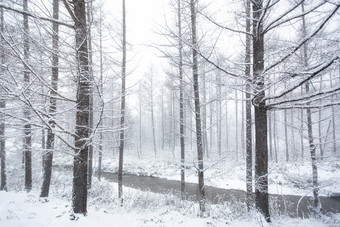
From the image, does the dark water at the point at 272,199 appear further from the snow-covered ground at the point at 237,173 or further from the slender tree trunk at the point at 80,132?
the slender tree trunk at the point at 80,132

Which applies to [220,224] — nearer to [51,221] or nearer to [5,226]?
[51,221]

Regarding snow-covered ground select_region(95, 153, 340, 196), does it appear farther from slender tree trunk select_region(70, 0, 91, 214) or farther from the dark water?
slender tree trunk select_region(70, 0, 91, 214)

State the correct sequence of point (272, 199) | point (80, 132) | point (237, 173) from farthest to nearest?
point (237, 173)
point (272, 199)
point (80, 132)

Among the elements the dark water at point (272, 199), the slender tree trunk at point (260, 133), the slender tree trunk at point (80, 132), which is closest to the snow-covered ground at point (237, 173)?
the dark water at point (272, 199)

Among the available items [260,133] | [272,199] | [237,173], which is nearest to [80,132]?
[260,133]

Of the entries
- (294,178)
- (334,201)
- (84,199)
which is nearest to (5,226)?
(84,199)

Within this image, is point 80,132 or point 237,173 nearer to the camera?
point 80,132

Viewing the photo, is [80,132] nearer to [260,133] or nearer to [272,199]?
[260,133]

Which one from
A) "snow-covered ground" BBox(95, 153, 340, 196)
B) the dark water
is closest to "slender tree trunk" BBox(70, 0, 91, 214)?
"snow-covered ground" BBox(95, 153, 340, 196)

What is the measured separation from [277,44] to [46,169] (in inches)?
340

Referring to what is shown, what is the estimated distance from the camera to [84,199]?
3.51m

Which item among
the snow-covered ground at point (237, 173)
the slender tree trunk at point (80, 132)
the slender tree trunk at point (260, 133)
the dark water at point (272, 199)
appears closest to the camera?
the slender tree trunk at point (260, 133)

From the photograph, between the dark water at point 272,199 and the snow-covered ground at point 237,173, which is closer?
the dark water at point 272,199

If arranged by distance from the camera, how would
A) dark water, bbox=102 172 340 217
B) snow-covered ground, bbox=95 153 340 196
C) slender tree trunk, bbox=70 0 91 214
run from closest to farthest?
slender tree trunk, bbox=70 0 91 214 < dark water, bbox=102 172 340 217 < snow-covered ground, bbox=95 153 340 196
